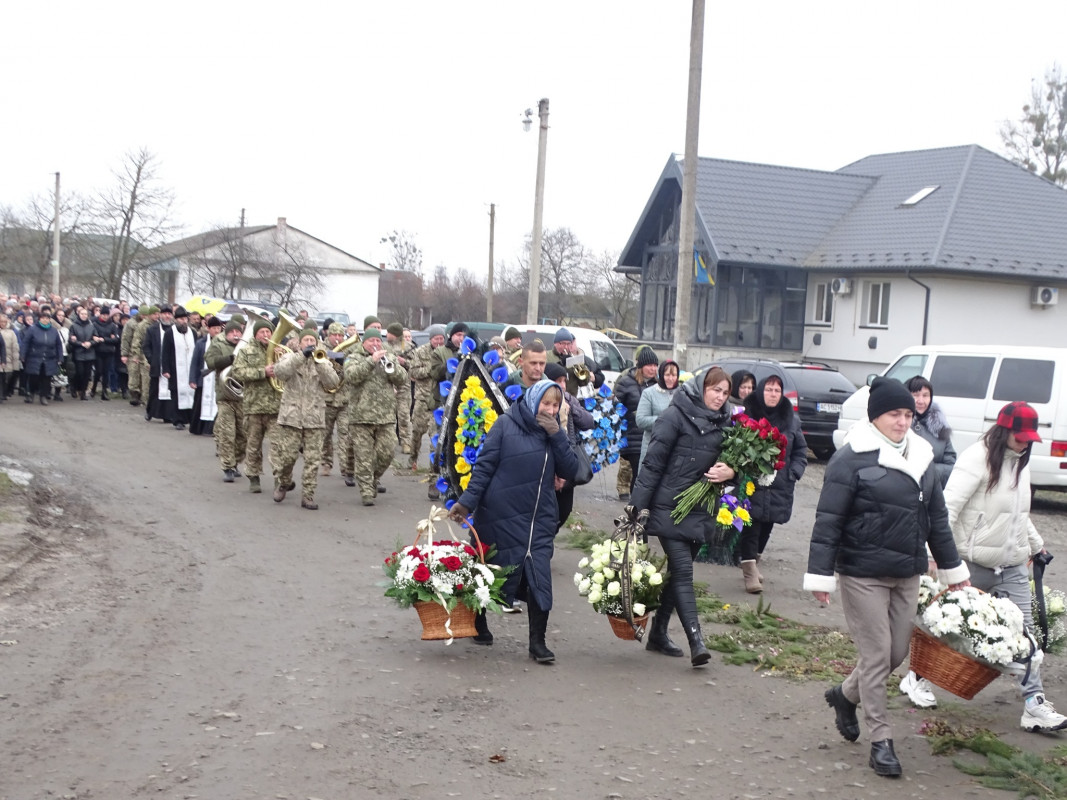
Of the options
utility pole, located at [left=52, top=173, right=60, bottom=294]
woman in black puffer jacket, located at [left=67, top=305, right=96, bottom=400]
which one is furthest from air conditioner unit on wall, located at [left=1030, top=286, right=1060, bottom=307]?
utility pole, located at [left=52, top=173, right=60, bottom=294]

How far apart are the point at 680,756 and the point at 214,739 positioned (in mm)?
2298

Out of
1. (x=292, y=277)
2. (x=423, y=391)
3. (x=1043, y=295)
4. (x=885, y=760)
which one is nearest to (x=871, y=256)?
(x=1043, y=295)

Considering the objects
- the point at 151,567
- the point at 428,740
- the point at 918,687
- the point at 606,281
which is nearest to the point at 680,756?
the point at 428,740

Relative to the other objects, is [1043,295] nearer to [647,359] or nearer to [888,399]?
[647,359]

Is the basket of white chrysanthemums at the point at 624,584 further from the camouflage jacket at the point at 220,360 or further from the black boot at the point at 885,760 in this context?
the camouflage jacket at the point at 220,360

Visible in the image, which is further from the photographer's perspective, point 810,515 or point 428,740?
point 810,515

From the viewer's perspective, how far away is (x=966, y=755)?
5.89 metres

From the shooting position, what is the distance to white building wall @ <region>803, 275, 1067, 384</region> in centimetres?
3275

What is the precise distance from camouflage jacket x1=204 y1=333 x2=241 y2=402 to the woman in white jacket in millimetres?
9479

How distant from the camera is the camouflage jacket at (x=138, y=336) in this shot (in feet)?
74.1

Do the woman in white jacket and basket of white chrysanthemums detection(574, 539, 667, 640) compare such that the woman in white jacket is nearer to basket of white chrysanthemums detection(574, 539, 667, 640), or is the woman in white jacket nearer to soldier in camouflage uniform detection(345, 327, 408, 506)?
basket of white chrysanthemums detection(574, 539, 667, 640)

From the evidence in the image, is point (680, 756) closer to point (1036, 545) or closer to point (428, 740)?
point (428, 740)

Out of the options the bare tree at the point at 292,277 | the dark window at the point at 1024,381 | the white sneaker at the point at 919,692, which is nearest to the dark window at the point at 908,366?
the dark window at the point at 1024,381

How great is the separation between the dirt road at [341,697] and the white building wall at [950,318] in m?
23.4
